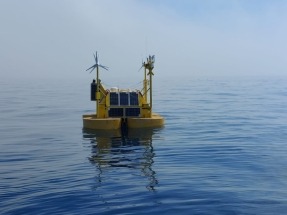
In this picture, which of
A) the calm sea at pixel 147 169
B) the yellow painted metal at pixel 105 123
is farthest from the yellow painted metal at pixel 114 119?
the calm sea at pixel 147 169

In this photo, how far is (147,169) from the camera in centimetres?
2358

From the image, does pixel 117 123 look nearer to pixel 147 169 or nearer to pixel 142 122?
pixel 142 122

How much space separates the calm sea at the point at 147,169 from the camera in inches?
673

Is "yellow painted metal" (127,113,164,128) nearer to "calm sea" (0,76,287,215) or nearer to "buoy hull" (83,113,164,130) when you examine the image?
"buoy hull" (83,113,164,130)

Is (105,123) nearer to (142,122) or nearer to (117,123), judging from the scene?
(117,123)

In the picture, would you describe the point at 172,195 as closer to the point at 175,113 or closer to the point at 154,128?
the point at 154,128

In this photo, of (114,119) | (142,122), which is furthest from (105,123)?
(142,122)

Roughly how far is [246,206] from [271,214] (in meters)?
1.16

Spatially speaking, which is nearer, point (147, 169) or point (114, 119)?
point (147, 169)

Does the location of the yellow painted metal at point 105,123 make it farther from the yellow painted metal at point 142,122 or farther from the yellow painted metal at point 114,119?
the yellow painted metal at point 142,122

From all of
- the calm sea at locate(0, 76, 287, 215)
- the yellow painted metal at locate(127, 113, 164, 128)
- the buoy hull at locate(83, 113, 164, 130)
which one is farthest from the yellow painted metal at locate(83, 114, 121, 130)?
the yellow painted metal at locate(127, 113, 164, 128)

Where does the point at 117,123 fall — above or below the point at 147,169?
above

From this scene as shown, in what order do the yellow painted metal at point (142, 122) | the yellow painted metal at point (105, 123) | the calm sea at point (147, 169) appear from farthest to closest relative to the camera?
the yellow painted metal at point (142, 122) → the yellow painted metal at point (105, 123) → the calm sea at point (147, 169)

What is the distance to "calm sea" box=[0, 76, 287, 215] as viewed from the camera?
1709 cm
